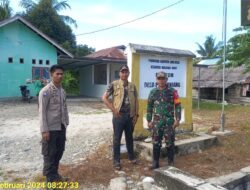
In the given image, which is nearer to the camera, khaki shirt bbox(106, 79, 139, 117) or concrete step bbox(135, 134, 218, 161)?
khaki shirt bbox(106, 79, 139, 117)

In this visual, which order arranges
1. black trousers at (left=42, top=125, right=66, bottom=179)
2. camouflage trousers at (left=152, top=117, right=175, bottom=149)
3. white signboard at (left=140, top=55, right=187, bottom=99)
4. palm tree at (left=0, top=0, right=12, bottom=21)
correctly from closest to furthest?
black trousers at (left=42, top=125, right=66, bottom=179)
camouflage trousers at (left=152, top=117, right=175, bottom=149)
white signboard at (left=140, top=55, right=187, bottom=99)
palm tree at (left=0, top=0, right=12, bottom=21)

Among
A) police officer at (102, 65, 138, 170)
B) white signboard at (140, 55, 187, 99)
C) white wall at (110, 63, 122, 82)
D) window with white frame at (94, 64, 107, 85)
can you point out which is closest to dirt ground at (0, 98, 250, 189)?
police officer at (102, 65, 138, 170)

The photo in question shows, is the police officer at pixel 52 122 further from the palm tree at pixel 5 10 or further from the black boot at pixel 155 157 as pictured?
the palm tree at pixel 5 10

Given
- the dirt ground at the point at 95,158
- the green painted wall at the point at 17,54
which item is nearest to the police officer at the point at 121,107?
the dirt ground at the point at 95,158

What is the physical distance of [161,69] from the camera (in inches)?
267

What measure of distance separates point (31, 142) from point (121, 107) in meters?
2.97

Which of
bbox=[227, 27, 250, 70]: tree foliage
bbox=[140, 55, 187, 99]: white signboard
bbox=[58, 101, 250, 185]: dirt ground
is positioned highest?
bbox=[227, 27, 250, 70]: tree foliage

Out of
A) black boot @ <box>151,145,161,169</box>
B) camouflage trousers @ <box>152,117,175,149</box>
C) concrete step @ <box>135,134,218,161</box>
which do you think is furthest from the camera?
concrete step @ <box>135,134,218,161</box>

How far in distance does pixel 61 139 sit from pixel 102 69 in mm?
17163

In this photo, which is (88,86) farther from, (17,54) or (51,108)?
(51,108)

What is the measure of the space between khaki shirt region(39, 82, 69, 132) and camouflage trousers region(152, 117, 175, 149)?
1.53 metres

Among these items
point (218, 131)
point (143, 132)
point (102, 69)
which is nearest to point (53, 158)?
point (143, 132)

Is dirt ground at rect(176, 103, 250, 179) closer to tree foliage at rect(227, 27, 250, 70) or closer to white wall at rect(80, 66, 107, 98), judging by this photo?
tree foliage at rect(227, 27, 250, 70)

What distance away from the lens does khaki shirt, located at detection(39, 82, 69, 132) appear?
413 cm
